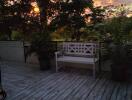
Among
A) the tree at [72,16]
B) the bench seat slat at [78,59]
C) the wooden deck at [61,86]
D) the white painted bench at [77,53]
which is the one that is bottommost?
the wooden deck at [61,86]

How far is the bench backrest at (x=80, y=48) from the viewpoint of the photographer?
477 cm

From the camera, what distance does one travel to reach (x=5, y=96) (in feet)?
11.2

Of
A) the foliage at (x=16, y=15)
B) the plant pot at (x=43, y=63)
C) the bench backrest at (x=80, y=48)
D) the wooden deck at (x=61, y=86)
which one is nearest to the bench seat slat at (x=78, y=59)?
the bench backrest at (x=80, y=48)

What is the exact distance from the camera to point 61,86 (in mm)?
3891

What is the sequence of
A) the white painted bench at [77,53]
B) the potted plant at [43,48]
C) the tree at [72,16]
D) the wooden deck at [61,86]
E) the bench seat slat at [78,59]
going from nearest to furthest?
1. the wooden deck at [61,86]
2. the bench seat slat at [78,59]
3. the white painted bench at [77,53]
4. the potted plant at [43,48]
5. the tree at [72,16]

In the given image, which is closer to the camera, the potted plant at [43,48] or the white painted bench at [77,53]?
the white painted bench at [77,53]

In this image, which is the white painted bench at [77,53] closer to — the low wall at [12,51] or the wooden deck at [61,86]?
the wooden deck at [61,86]

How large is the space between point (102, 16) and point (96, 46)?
→ 1.35 m

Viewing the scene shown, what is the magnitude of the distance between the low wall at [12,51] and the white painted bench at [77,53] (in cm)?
175

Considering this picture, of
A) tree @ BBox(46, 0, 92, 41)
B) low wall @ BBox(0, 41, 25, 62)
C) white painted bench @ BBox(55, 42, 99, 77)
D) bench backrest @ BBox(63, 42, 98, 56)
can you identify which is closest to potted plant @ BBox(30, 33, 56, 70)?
white painted bench @ BBox(55, 42, 99, 77)

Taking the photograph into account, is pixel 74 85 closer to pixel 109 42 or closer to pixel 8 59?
pixel 109 42

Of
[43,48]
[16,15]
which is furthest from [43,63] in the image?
[16,15]

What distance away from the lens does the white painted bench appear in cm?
470

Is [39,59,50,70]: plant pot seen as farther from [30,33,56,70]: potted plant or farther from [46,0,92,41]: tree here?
[46,0,92,41]: tree
